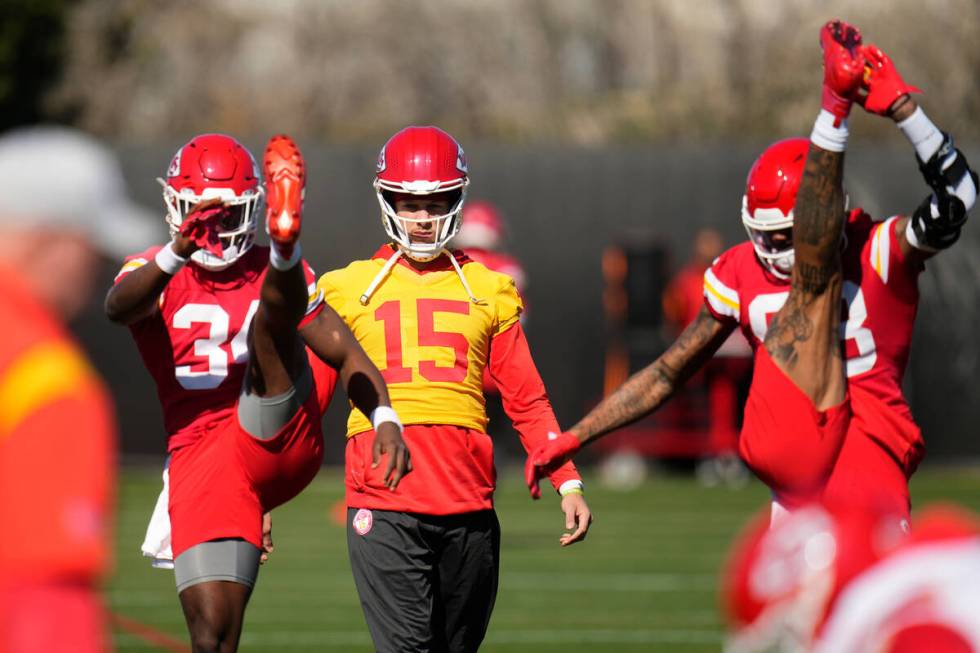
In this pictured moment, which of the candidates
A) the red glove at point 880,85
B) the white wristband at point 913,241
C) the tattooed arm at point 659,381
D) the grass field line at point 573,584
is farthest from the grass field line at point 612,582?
the red glove at point 880,85

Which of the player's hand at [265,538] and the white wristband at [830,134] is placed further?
the player's hand at [265,538]

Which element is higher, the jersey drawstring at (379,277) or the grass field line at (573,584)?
the jersey drawstring at (379,277)

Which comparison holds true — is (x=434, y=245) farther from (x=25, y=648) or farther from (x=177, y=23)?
(x=177, y=23)

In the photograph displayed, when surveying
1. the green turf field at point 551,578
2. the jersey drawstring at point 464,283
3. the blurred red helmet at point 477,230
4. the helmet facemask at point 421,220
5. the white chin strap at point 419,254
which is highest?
the helmet facemask at point 421,220

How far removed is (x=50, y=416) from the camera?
108 inches

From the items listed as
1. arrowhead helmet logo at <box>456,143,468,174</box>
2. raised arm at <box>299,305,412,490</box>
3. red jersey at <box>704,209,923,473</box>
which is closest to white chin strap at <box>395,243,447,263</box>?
arrowhead helmet logo at <box>456,143,468,174</box>

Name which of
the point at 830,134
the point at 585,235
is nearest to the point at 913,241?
the point at 830,134

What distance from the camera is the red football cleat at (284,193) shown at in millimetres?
4566

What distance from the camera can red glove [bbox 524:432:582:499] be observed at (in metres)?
5.59

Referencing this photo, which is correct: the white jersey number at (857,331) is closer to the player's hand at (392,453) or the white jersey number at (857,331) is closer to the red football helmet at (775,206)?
the red football helmet at (775,206)

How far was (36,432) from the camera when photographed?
2.73 meters

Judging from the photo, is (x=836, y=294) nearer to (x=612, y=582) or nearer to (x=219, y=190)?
(x=219, y=190)

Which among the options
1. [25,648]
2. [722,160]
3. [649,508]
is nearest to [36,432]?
[25,648]

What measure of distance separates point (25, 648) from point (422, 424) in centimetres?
291
